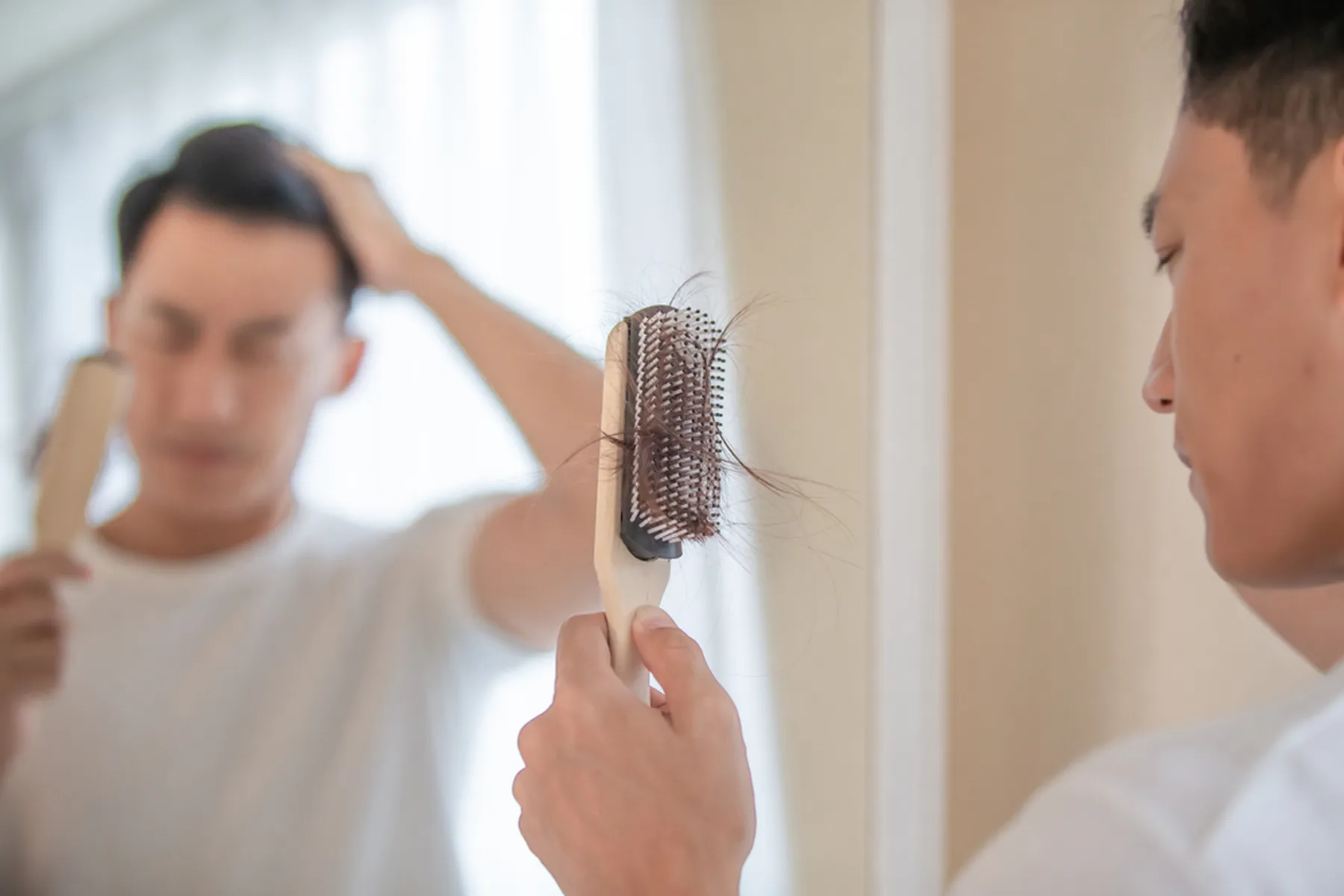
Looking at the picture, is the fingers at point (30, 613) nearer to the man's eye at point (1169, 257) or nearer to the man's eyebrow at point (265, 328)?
the man's eyebrow at point (265, 328)

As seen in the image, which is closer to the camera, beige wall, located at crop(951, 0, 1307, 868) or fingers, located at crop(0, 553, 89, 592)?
fingers, located at crop(0, 553, 89, 592)

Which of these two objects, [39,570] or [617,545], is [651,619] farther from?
[39,570]

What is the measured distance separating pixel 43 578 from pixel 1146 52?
79 cm

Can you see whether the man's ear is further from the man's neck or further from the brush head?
the brush head

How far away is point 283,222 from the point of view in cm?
49

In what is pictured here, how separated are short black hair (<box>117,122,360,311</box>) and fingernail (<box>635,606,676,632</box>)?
23 centimetres

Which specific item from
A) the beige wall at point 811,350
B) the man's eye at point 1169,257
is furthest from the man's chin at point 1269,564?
the beige wall at point 811,350

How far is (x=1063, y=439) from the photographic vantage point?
739 mm

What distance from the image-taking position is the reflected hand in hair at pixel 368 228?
0.50m

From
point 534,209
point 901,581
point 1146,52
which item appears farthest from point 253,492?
point 1146,52

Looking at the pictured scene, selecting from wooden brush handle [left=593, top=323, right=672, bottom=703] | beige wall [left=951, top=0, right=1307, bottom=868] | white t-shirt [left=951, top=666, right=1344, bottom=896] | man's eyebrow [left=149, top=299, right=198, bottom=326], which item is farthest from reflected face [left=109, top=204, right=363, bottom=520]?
beige wall [left=951, top=0, right=1307, bottom=868]

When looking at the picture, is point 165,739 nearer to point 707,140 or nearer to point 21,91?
point 21,91

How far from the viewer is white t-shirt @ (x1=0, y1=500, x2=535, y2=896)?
1.53 feet

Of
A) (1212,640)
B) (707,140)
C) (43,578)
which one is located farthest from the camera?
(1212,640)
